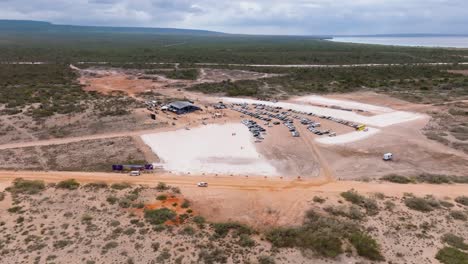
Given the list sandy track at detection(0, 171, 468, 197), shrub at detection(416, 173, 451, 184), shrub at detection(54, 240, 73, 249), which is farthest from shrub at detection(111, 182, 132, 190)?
shrub at detection(416, 173, 451, 184)

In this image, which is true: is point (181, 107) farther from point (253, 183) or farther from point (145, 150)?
point (253, 183)

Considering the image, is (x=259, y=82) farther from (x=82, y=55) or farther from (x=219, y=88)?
(x=82, y=55)

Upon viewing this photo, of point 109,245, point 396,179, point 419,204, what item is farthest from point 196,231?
point 396,179

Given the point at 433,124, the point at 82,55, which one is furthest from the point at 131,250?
the point at 82,55

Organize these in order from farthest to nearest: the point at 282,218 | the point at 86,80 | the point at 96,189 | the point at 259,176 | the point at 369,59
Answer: the point at 369,59
the point at 86,80
the point at 259,176
the point at 96,189
the point at 282,218

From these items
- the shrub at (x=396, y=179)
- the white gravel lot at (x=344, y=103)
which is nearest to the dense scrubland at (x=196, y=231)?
the shrub at (x=396, y=179)
